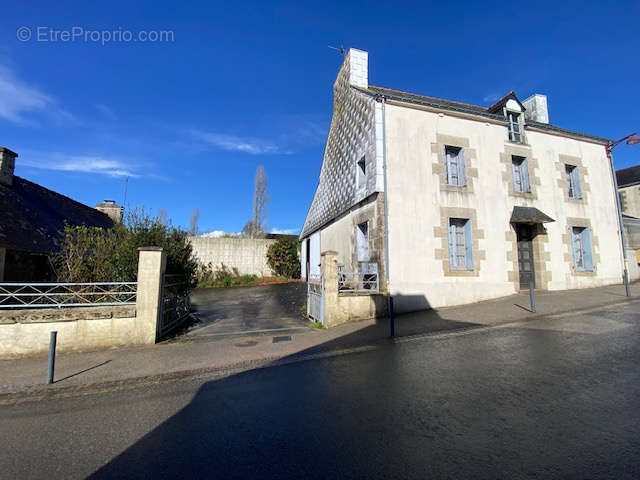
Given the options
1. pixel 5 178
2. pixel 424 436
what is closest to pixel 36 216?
pixel 5 178

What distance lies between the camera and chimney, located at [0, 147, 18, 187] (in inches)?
445

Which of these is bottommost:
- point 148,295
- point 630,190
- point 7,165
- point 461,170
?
point 148,295

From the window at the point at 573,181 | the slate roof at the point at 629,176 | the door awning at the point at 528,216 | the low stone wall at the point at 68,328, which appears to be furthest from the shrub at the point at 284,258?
the slate roof at the point at 629,176

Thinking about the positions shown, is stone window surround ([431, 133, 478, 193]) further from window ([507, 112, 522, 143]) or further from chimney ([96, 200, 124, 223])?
chimney ([96, 200, 124, 223])

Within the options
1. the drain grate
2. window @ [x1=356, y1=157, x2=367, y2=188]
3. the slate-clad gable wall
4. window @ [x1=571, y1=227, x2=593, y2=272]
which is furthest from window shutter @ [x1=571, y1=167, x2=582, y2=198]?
the drain grate

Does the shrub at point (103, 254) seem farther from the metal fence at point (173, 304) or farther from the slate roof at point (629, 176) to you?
the slate roof at point (629, 176)

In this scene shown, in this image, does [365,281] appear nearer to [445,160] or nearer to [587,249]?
[445,160]

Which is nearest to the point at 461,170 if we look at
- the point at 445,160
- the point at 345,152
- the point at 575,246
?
the point at 445,160

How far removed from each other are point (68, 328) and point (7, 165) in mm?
9768

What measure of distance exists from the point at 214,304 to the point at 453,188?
400 inches

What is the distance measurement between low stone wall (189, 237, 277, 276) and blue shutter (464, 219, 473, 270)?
43.5 ft

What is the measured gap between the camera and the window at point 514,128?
11.7 m

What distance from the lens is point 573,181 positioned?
41.5 ft

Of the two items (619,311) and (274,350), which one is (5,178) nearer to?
(274,350)
